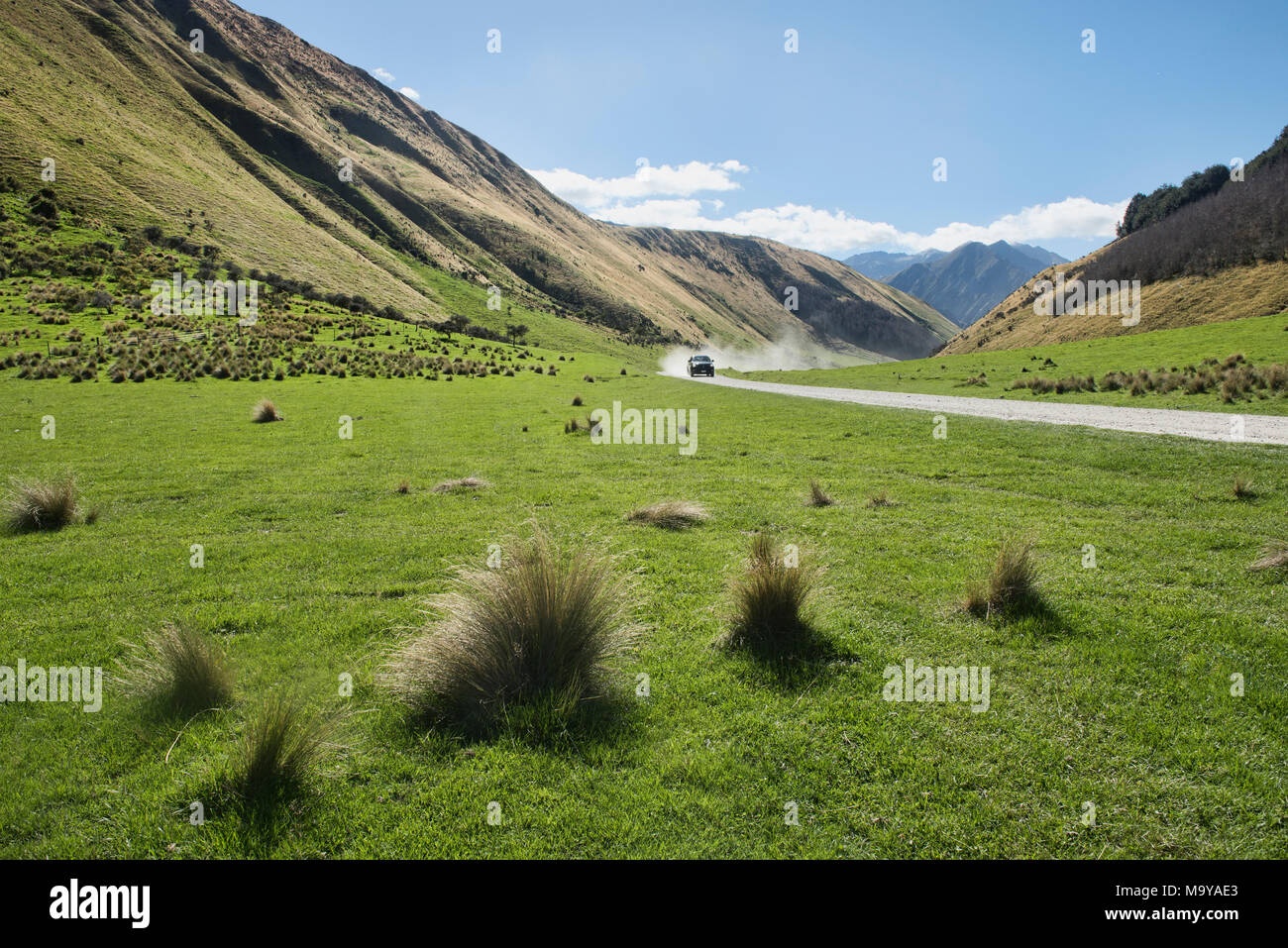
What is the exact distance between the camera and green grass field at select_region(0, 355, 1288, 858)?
12.3 ft

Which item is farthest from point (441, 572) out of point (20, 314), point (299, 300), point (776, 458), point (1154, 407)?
point (299, 300)

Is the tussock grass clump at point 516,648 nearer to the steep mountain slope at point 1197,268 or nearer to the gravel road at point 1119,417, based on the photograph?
the gravel road at point 1119,417

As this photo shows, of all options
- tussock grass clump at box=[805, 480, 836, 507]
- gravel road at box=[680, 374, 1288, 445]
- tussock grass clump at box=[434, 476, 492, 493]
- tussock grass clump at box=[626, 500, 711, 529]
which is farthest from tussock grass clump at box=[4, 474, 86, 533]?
gravel road at box=[680, 374, 1288, 445]

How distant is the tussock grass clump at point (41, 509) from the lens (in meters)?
10.6

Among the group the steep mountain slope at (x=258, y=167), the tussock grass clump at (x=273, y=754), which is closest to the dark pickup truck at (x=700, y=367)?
the steep mountain slope at (x=258, y=167)

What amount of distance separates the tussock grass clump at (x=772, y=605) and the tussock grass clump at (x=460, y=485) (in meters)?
9.17

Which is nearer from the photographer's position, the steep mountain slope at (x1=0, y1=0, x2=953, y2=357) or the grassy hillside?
the grassy hillside

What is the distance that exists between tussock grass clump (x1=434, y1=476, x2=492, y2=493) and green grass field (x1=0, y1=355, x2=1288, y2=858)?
0.59 metres

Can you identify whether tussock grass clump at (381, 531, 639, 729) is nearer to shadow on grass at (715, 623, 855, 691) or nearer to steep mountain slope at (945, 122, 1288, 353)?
shadow on grass at (715, 623, 855, 691)

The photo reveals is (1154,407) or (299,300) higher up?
(299,300)

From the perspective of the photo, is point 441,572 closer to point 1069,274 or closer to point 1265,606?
point 1265,606

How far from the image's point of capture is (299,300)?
240 feet

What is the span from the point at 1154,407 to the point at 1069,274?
112 m

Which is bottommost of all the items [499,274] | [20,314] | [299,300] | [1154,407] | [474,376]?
[1154,407]
